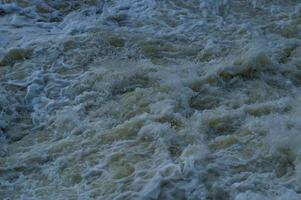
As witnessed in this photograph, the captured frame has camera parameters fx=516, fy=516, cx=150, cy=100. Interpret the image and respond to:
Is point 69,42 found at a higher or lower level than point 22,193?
higher

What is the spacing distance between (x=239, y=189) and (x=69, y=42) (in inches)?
122

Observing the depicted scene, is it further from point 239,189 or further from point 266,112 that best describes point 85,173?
point 266,112

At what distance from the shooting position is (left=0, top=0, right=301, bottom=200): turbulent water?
4.10 meters

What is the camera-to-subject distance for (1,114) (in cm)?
506

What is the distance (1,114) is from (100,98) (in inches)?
38.6

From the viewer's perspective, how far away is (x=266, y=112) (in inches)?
187

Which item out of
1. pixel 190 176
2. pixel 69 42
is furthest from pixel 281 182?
pixel 69 42

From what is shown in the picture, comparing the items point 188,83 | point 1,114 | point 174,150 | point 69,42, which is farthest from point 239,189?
point 69,42

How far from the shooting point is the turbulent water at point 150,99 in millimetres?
4102

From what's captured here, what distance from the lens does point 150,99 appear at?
5027 millimetres

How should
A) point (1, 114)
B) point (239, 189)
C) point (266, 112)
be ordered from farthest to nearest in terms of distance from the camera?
point (1, 114) < point (266, 112) < point (239, 189)

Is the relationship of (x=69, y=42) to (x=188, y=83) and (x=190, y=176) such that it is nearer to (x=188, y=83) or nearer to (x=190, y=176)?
(x=188, y=83)

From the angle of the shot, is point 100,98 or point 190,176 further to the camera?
point 100,98

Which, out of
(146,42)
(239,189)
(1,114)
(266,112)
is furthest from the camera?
(146,42)
